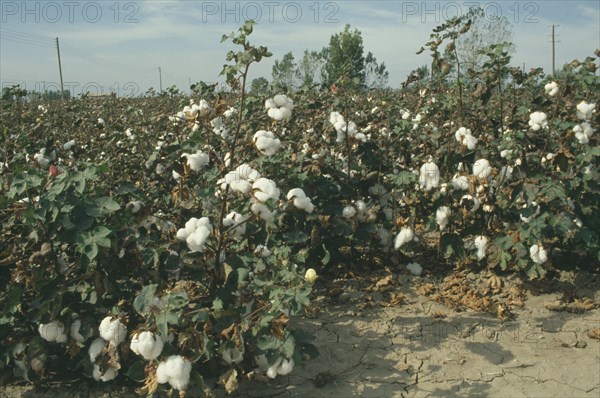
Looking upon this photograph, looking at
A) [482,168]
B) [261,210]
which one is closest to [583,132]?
[482,168]

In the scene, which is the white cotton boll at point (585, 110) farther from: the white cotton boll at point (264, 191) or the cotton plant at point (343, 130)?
the white cotton boll at point (264, 191)

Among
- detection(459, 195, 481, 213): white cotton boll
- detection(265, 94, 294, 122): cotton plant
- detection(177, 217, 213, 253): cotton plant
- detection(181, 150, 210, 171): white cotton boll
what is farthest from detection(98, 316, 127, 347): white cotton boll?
detection(459, 195, 481, 213): white cotton boll

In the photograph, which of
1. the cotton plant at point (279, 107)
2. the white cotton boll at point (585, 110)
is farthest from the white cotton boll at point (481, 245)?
the cotton plant at point (279, 107)

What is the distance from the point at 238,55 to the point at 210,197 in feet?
2.25

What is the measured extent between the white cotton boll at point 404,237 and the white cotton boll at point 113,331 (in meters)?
2.08

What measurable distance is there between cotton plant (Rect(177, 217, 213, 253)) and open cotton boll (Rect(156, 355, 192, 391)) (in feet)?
1.55

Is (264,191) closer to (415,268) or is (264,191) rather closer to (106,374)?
(106,374)

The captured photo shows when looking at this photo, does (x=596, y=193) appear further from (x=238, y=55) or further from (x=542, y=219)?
(x=238, y=55)

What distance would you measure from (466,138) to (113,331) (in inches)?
103

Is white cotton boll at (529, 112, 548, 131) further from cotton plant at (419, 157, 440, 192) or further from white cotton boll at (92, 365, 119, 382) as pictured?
white cotton boll at (92, 365, 119, 382)

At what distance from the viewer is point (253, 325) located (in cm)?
261

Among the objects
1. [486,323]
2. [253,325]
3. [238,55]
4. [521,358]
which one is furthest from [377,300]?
[238,55]

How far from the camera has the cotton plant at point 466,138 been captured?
394 centimetres

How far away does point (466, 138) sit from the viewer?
13.0ft
